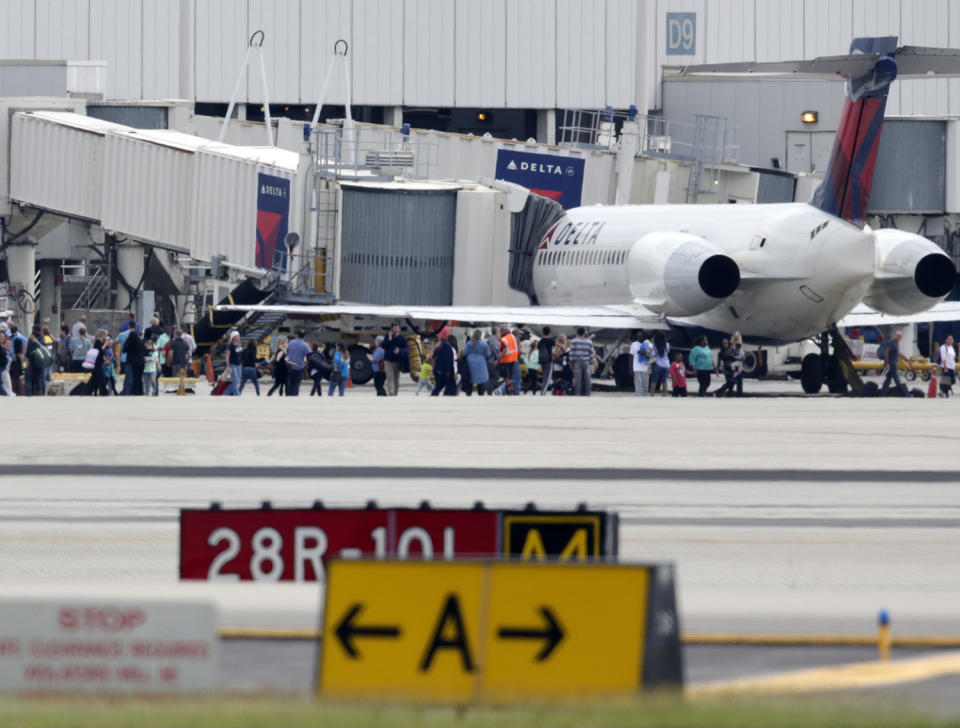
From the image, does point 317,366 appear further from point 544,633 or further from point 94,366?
point 544,633

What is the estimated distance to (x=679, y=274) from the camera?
35688 millimetres

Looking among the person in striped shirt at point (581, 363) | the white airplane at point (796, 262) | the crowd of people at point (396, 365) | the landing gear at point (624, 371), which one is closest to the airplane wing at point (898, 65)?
the white airplane at point (796, 262)

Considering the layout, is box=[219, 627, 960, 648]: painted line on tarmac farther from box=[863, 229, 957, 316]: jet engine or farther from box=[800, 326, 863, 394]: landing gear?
box=[800, 326, 863, 394]: landing gear

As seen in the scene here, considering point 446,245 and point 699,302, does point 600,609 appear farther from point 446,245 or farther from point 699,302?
point 446,245

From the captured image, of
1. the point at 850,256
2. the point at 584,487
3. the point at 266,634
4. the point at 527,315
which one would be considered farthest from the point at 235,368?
the point at 266,634

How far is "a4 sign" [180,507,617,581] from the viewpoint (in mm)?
10945

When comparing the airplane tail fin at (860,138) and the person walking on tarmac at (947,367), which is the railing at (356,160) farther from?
the person walking on tarmac at (947,367)

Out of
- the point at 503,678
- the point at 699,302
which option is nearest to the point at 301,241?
the point at 699,302

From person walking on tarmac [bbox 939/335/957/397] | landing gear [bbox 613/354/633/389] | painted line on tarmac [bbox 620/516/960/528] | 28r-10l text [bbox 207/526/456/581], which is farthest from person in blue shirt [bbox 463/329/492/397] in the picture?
28r-10l text [bbox 207/526/456/581]

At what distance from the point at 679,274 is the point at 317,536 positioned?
83.1ft

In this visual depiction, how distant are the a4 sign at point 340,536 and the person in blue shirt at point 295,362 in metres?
23.5

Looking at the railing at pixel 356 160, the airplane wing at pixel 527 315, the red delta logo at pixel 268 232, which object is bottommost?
the airplane wing at pixel 527 315

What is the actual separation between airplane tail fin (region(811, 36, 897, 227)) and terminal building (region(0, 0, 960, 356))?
38.5 ft

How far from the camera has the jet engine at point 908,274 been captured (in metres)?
34.5
